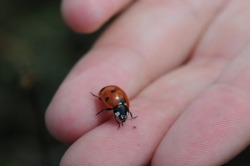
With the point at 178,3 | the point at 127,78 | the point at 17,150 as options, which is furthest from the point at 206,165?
the point at 17,150

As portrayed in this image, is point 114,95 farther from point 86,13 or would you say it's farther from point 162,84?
point 86,13

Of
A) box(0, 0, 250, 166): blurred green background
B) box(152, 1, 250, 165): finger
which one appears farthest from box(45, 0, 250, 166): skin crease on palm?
box(0, 0, 250, 166): blurred green background

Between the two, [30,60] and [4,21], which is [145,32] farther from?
[4,21]

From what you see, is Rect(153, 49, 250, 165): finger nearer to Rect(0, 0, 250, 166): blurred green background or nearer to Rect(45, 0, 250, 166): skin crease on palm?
Rect(45, 0, 250, 166): skin crease on palm

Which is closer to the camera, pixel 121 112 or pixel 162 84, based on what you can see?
pixel 121 112

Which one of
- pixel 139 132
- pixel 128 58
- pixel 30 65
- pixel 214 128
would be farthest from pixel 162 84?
pixel 30 65
